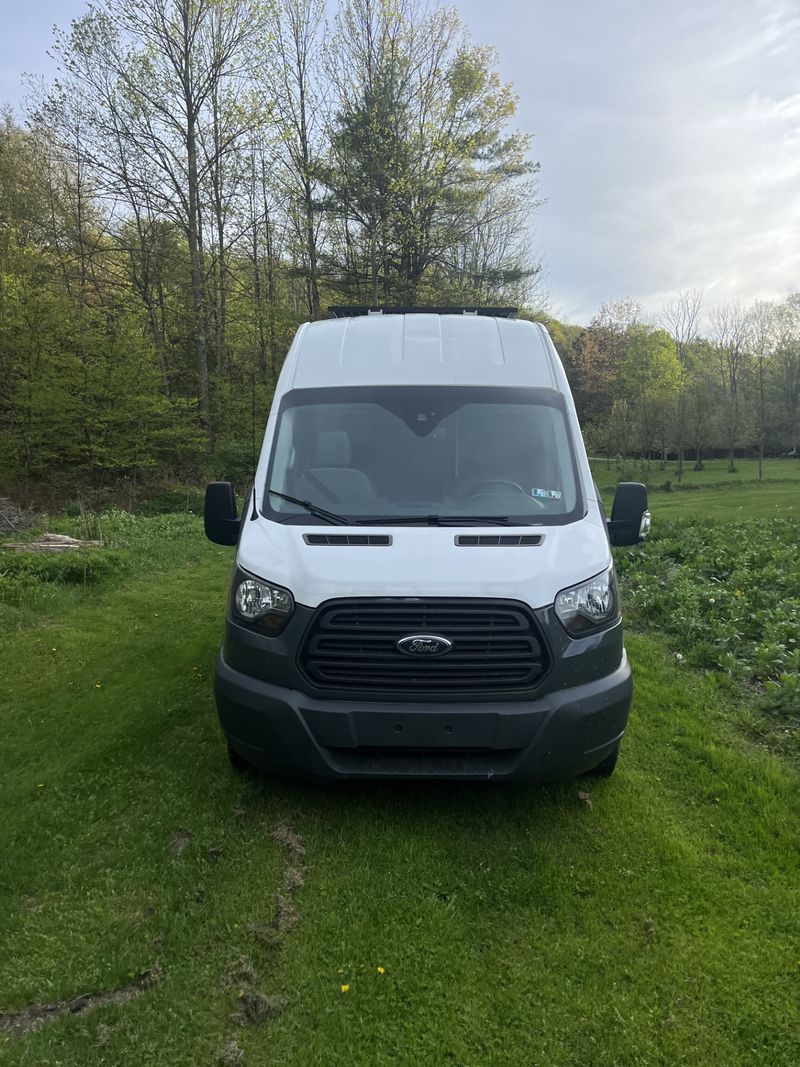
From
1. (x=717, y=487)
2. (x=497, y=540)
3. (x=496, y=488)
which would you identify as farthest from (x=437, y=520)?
(x=717, y=487)

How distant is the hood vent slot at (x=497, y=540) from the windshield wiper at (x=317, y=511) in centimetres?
64

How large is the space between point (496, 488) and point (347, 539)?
0.99 m

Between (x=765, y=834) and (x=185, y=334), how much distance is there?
2220cm

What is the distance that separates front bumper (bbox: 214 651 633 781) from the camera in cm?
293

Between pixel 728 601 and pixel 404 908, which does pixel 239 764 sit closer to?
pixel 404 908

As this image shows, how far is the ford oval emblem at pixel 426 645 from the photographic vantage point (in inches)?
116

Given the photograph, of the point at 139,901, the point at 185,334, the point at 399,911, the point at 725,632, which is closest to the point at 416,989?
the point at 399,911

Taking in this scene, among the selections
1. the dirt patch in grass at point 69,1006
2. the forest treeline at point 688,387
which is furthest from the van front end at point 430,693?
the forest treeline at point 688,387

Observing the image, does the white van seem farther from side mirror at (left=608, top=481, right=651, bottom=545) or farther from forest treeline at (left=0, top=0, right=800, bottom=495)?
forest treeline at (left=0, top=0, right=800, bottom=495)

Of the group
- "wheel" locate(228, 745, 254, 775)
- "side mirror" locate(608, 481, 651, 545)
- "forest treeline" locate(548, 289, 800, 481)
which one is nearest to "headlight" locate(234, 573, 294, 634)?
"wheel" locate(228, 745, 254, 775)

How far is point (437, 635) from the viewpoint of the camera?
296cm

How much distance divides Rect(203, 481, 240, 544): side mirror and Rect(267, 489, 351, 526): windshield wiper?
576 mm

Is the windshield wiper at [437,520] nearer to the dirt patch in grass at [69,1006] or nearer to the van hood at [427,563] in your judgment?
the van hood at [427,563]

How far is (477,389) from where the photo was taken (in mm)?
4031
